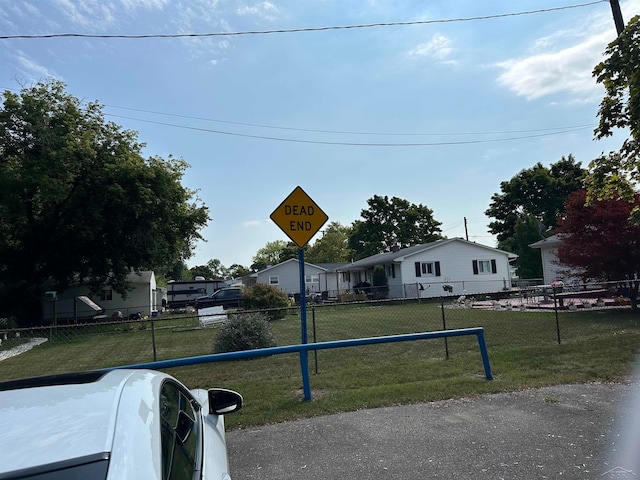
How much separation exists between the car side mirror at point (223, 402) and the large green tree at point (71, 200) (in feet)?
77.6

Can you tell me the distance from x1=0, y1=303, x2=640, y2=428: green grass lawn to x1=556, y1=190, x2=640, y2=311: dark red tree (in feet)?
4.72


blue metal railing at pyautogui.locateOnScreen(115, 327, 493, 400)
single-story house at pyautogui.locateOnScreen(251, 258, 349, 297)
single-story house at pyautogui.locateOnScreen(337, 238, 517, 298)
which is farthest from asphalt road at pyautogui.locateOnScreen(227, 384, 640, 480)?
single-story house at pyautogui.locateOnScreen(251, 258, 349, 297)

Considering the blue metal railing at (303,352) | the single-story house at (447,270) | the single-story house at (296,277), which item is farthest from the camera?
the single-story house at (296,277)

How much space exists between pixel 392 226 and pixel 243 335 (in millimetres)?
51601

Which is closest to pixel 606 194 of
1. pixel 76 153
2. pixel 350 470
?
pixel 350 470

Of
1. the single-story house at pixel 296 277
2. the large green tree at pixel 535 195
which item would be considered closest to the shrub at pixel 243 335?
the single-story house at pixel 296 277

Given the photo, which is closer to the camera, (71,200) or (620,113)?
(620,113)

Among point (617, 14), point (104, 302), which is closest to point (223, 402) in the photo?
point (617, 14)

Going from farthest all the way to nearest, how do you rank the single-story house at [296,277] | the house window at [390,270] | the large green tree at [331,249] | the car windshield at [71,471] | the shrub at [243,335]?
the large green tree at [331,249], the single-story house at [296,277], the house window at [390,270], the shrub at [243,335], the car windshield at [71,471]

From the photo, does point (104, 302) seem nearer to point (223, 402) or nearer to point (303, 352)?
point (303, 352)

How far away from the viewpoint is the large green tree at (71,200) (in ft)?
77.5

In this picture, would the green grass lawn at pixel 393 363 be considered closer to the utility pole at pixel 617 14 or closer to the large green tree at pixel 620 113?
the large green tree at pixel 620 113

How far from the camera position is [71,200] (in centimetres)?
2545

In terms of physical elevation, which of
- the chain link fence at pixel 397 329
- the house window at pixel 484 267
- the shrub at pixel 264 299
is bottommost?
the chain link fence at pixel 397 329
